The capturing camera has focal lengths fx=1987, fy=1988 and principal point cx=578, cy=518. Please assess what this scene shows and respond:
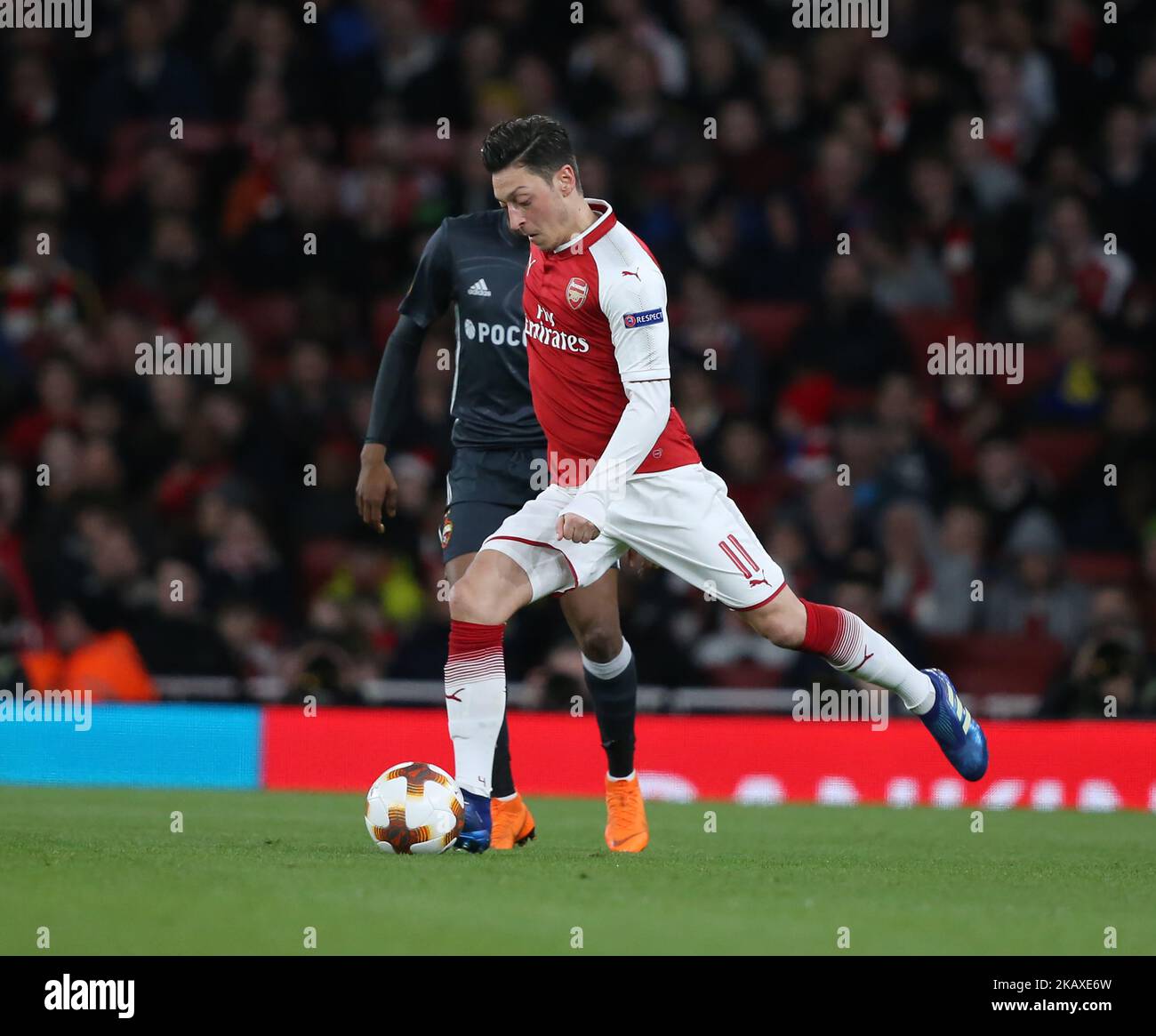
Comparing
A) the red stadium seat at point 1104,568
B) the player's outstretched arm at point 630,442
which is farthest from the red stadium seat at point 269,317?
the player's outstretched arm at point 630,442

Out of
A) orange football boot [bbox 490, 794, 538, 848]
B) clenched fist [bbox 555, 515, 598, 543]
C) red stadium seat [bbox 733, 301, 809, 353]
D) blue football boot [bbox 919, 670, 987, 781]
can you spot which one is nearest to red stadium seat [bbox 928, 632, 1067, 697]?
red stadium seat [bbox 733, 301, 809, 353]

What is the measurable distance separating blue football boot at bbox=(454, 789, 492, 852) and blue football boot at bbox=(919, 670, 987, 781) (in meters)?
1.47

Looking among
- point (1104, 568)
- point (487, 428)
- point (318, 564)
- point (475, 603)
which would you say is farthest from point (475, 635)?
point (1104, 568)

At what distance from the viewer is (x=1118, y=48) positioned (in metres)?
13.5

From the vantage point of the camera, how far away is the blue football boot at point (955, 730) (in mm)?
6383

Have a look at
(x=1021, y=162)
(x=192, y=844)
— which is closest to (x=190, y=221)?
(x=1021, y=162)

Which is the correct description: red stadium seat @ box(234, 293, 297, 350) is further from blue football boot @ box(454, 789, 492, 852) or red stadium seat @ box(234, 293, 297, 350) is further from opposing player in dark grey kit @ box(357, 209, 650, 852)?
blue football boot @ box(454, 789, 492, 852)

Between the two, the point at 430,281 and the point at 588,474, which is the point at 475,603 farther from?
the point at 430,281

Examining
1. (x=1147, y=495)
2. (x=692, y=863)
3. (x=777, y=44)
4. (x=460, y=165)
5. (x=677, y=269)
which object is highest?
(x=777, y=44)

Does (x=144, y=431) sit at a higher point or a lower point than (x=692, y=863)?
higher

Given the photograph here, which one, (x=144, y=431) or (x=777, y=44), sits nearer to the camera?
(x=144, y=431)

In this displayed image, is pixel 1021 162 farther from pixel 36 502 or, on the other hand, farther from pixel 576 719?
pixel 36 502

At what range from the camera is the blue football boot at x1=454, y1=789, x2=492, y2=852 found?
19.7 feet

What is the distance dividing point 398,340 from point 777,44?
7967 millimetres
